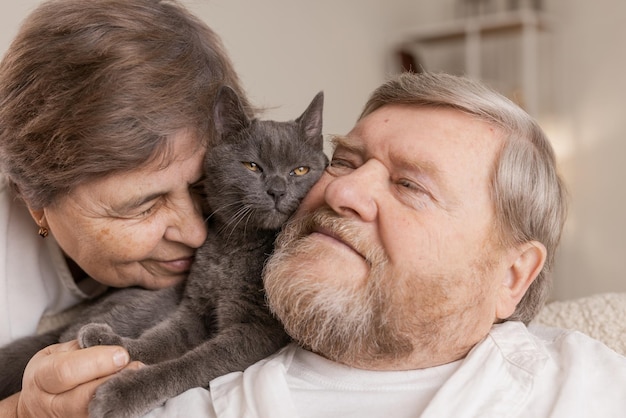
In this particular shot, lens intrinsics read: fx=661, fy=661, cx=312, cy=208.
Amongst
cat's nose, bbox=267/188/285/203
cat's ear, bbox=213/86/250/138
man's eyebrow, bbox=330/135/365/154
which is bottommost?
cat's nose, bbox=267/188/285/203

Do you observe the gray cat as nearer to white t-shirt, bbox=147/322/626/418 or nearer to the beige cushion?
white t-shirt, bbox=147/322/626/418

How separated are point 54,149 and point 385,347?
77 cm

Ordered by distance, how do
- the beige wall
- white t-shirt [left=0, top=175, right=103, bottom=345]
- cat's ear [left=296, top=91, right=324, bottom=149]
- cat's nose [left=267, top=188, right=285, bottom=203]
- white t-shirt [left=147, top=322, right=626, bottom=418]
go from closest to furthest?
1. white t-shirt [left=147, top=322, right=626, bottom=418]
2. cat's nose [left=267, top=188, right=285, bottom=203]
3. cat's ear [left=296, top=91, right=324, bottom=149]
4. white t-shirt [left=0, top=175, right=103, bottom=345]
5. the beige wall

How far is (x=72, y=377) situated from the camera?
3.97ft

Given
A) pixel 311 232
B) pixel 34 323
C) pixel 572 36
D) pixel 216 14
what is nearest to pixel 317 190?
pixel 311 232

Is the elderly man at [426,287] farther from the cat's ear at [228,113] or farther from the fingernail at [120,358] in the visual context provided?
the cat's ear at [228,113]

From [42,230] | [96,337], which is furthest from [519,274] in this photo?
[42,230]

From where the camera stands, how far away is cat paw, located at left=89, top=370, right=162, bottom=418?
1154mm

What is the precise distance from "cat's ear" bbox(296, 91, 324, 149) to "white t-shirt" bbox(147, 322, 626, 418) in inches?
20.2

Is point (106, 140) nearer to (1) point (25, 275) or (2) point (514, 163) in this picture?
(1) point (25, 275)

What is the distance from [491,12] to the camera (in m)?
4.62

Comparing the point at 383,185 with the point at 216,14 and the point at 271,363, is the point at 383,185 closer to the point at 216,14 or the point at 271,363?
the point at 271,363

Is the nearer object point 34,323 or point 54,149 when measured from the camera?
point 54,149

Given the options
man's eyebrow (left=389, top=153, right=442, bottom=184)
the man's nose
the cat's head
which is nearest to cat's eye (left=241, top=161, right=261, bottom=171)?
the cat's head
